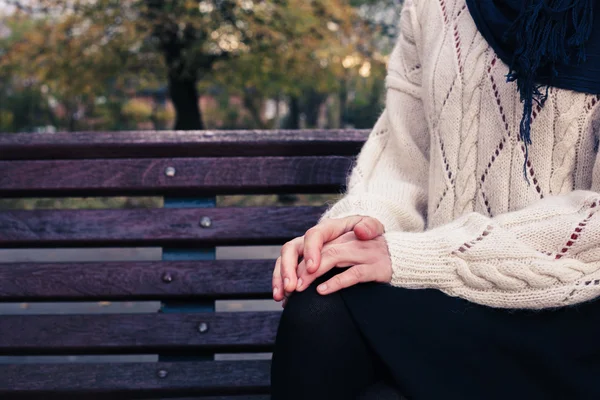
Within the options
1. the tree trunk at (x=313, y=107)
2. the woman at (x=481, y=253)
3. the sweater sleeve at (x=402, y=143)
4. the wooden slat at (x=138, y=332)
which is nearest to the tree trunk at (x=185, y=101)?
the wooden slat at (x=138, y=332)

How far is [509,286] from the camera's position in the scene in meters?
1.45

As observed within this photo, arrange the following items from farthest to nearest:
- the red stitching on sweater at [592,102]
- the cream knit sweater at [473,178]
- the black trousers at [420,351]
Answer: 1. the red stitching on sweater at [592,102]
2. the cream knit sweater at [473,178]
3. the black trousers at [420,351]

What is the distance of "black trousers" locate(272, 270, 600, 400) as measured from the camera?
1357mm

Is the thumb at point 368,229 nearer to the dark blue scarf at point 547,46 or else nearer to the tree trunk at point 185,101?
the dark blue scarf at point 547,46

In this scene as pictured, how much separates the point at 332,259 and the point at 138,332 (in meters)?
1.22

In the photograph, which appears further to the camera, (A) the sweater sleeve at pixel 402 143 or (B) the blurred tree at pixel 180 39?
(B) the blurred tree at pixel 180 39

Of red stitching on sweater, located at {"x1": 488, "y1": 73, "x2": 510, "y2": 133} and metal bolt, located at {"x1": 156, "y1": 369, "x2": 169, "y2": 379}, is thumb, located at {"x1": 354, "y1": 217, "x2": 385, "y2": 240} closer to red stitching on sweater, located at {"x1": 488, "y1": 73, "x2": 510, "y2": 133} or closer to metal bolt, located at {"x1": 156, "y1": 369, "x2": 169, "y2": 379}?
red stitching on sweater, located at {"x1": 488, "y1": 73, "x2": 510, "y2": 133}

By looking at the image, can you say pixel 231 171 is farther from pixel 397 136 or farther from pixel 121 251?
pixel 121 251

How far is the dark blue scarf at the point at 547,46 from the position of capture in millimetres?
1525

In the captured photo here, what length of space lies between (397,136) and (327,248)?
65cm

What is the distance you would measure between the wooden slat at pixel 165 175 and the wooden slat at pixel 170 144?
4 centimetres

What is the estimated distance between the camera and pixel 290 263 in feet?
4.88

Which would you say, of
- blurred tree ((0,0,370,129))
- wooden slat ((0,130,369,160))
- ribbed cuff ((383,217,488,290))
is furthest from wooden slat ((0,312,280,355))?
blurred tree ((0,0,370,129))

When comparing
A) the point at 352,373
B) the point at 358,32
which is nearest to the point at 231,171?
the point at 352,373
